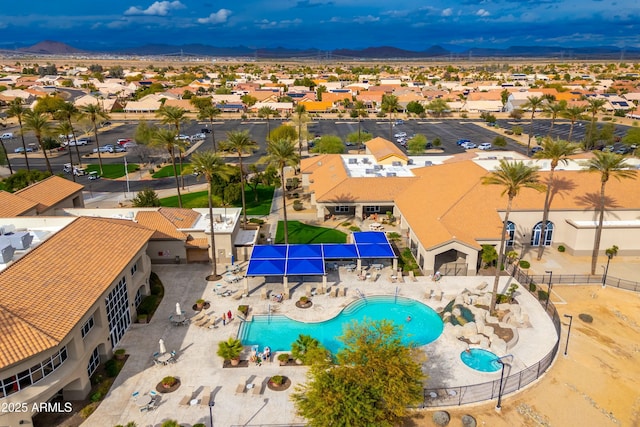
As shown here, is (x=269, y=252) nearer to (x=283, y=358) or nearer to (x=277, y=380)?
(x=283, y=358)

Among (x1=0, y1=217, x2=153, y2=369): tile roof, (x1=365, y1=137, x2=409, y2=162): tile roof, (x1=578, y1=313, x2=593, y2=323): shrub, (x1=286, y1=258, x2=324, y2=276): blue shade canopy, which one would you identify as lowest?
(x1=578, y1=313, x2=593, y2=323): shrub

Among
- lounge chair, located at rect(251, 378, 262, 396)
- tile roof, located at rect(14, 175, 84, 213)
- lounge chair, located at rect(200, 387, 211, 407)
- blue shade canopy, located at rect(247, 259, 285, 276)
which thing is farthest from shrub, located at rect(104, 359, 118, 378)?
tile roof, located at rect(14, 175, 84, 213)

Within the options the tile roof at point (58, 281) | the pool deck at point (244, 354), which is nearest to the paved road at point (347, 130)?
the pool deck at point (244, 354)

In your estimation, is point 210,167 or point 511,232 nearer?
point 210,167

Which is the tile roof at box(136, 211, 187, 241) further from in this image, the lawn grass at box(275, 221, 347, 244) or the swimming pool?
the swimming pool

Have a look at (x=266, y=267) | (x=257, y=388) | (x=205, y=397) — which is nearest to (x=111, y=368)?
(x=205, y=397)

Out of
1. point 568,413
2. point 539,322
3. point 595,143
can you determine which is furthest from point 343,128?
point 568,413
